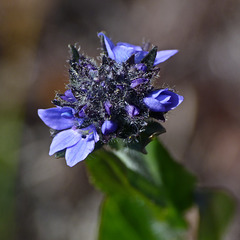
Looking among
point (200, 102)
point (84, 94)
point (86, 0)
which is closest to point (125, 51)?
point (84, 94)

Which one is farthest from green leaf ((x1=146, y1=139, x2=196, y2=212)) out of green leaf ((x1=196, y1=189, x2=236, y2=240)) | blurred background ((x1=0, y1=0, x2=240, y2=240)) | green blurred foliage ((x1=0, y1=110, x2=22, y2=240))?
green blurred foliage ((x1=0, y1=110, x2=22, y2=240))

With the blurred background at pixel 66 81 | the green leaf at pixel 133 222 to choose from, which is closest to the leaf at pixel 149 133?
the green leaf at pixel 133 222

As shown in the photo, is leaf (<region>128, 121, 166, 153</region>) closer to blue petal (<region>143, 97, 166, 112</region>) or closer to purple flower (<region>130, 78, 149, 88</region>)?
blue petal (<region>143, 97, 166, 112</region>)

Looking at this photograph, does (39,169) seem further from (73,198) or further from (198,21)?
(198,21)

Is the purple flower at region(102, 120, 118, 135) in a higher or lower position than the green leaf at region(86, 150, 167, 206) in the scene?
higher

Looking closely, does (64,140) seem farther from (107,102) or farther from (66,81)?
(66,81)

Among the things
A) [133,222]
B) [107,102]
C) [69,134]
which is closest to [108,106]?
[107,102]
